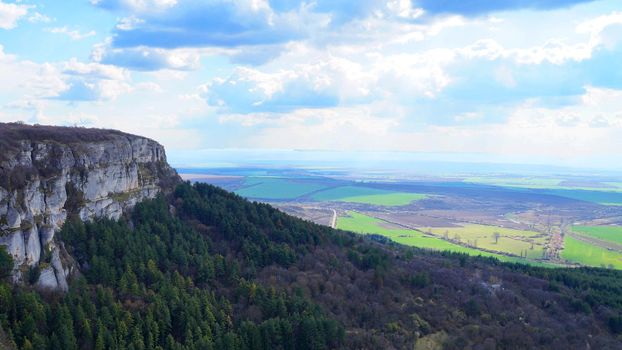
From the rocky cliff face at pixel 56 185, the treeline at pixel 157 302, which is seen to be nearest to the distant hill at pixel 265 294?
the treeline at pixel 157 302

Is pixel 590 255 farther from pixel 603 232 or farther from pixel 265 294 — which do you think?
pixel 265 294

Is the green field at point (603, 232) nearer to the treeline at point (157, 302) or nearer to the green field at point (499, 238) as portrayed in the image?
the green field at point (499, 238)

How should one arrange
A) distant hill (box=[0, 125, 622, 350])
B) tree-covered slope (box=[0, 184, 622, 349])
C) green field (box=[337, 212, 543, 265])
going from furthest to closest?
green field (box=[337, 212, 543, 265]) < tree-covered slope (box=[0, 184, 622, 349]) < distant hill (box=[0, 125, 622, 350])

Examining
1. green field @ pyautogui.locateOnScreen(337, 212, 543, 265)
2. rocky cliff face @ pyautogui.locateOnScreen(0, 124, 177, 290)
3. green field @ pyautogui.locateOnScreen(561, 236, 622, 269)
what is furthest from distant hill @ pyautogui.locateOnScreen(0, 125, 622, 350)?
green field @ pyautogui.locateOnScreen(337, 212, 543, 265)

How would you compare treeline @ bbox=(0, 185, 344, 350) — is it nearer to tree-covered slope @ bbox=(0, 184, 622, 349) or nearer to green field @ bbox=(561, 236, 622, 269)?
tree-covered slope @ bbox=(0, 184, 622, 349)

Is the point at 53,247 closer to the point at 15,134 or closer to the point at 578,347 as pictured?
the point at 15,134

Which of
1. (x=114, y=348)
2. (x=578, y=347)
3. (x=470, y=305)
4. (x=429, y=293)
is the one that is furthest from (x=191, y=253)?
(x=578, y=347)
